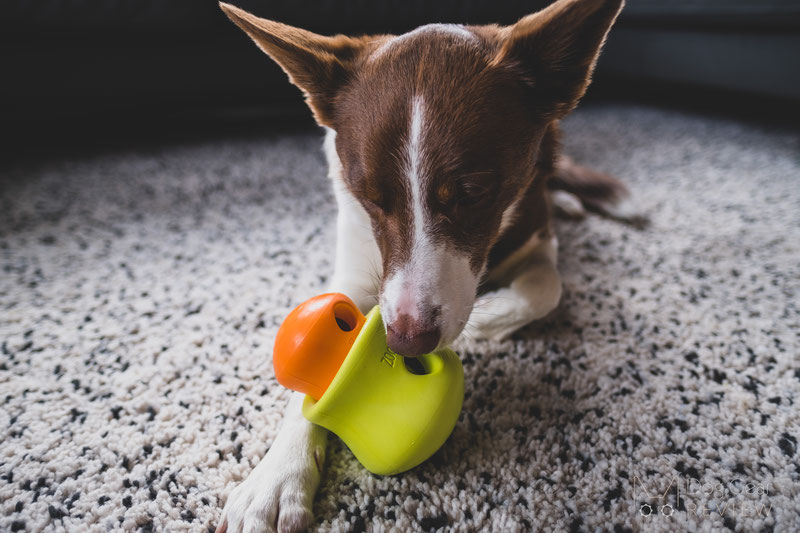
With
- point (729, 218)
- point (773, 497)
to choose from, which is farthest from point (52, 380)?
point (729, 218)

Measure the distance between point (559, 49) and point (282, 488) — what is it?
3.45 feet

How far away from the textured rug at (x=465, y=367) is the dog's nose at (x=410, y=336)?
0.24 meters

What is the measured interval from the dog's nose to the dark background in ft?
7.79

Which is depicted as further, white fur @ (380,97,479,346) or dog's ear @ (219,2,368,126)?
dog's ear @ (219,2,368,126)

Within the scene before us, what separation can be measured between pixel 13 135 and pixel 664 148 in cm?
381

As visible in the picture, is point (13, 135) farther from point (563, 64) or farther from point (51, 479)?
point (563, 64)

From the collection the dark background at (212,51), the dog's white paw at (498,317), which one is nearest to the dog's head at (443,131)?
the dog's white paw at (498,317)

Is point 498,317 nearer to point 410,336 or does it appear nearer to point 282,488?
point 410,336

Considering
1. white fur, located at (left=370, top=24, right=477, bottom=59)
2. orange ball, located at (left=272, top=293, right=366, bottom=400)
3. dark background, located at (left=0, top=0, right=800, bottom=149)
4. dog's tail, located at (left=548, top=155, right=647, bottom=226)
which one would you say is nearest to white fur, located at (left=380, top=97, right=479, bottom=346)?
orange ball, located at (left=272, top=293, right=366, bottom=400)

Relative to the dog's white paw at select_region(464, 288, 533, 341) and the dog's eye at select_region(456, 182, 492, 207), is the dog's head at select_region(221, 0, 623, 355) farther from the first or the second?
the dog's white paw at select_region(464, 288, 533, 341)

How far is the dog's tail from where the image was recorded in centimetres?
207

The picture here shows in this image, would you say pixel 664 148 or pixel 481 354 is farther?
pixel 664 148

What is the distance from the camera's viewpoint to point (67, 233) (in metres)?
2.00

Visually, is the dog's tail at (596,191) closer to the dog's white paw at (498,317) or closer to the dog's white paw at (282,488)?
the dog's white paw at (498,317)
